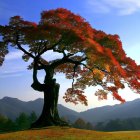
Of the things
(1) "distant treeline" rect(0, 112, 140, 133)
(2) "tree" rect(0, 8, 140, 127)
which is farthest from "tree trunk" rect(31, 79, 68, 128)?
(1) "distant treeline" rect(0, 112, 140, 133)

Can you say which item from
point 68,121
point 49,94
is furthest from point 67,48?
point 68,121

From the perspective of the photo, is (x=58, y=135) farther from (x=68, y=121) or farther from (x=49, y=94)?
(x=68, y=121)

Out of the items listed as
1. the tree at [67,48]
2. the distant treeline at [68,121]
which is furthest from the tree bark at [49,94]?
the distant treeline at [68,121]

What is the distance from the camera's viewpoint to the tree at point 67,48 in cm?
3825

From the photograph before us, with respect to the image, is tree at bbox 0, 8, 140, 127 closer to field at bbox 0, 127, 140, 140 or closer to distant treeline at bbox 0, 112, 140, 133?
field at bbox 0, 127, 140, 140

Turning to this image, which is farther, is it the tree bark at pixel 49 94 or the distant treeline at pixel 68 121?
the distant treeline at pixel 68 121

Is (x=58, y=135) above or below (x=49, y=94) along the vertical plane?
below

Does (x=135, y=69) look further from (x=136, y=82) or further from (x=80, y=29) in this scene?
(x=80, y=29)

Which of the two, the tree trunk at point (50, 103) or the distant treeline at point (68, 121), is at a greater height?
the distant treeline at point (68, 121)

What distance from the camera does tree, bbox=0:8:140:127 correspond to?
3825cm

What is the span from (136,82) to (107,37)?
22.7ft

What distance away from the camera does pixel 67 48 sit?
40375 mm

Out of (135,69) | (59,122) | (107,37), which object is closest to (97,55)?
(107,37)

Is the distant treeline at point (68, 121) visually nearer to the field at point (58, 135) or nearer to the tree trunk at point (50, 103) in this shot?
the tree trunk at point (50, 103)
